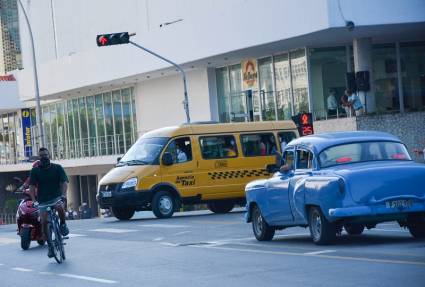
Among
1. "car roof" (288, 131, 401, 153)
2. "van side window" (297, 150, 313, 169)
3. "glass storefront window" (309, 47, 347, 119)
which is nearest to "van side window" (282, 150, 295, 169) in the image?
"van side window" (297, 150, 313, 169)

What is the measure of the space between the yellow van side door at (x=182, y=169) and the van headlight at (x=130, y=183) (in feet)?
2.43

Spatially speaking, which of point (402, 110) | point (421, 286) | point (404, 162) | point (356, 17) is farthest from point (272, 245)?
point (402, 110)

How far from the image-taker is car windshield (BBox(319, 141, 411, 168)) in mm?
17000

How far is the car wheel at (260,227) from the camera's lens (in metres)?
19.3

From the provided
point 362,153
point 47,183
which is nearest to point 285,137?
point 47,183

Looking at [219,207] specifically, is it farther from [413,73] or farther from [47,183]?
[47,183]

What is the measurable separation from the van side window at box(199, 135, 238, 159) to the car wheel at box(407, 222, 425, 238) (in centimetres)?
1487

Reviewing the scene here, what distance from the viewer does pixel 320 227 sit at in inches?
661

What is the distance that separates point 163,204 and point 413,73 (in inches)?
676

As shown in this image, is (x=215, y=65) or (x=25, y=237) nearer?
(x=25, y=237)

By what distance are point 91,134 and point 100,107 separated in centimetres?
224

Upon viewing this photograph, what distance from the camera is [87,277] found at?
15250 mm

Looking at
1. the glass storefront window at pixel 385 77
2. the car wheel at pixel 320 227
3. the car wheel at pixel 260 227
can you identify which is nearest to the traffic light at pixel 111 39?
the glass storefront window at pixel 385 77

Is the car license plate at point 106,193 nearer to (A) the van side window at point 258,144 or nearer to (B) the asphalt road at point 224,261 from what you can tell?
(A) the van side window at point 258,144
